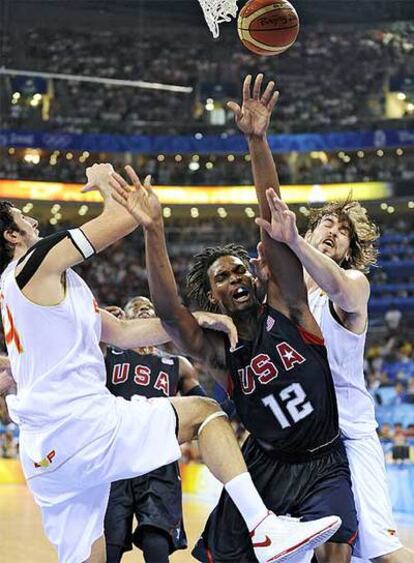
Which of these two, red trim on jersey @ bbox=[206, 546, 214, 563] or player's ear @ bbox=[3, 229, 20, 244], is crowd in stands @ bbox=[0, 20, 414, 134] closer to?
player's ear @ bbox=[3, 229, 20, 244]

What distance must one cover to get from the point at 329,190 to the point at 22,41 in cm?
827

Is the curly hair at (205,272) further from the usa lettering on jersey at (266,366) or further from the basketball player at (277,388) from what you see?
the usa lettering on jersey at (266,366)

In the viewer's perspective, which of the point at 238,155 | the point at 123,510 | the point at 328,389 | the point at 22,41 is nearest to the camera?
the point at 328,389

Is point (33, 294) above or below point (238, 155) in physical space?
above

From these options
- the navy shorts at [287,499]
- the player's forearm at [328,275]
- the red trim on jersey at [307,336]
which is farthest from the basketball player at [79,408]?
the player's forearm at [328,275]

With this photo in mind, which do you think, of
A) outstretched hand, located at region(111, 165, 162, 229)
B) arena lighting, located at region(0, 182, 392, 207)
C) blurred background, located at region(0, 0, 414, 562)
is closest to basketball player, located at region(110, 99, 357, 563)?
outstretched hand, located at region(111, 165, 162, 229)

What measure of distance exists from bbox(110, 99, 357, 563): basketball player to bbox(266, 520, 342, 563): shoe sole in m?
0.21

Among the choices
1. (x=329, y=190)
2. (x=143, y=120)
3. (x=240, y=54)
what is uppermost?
(x=240, y=54)

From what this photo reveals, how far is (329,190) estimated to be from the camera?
2442 centimetres

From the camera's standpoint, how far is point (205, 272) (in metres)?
4.43

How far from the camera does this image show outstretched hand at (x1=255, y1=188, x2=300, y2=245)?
3744 millimetres

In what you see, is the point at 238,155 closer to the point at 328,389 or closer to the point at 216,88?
the point at 216,88

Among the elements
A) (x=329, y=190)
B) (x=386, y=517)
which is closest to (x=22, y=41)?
(x=329, y=190)

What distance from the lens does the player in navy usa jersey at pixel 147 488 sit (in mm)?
5328
